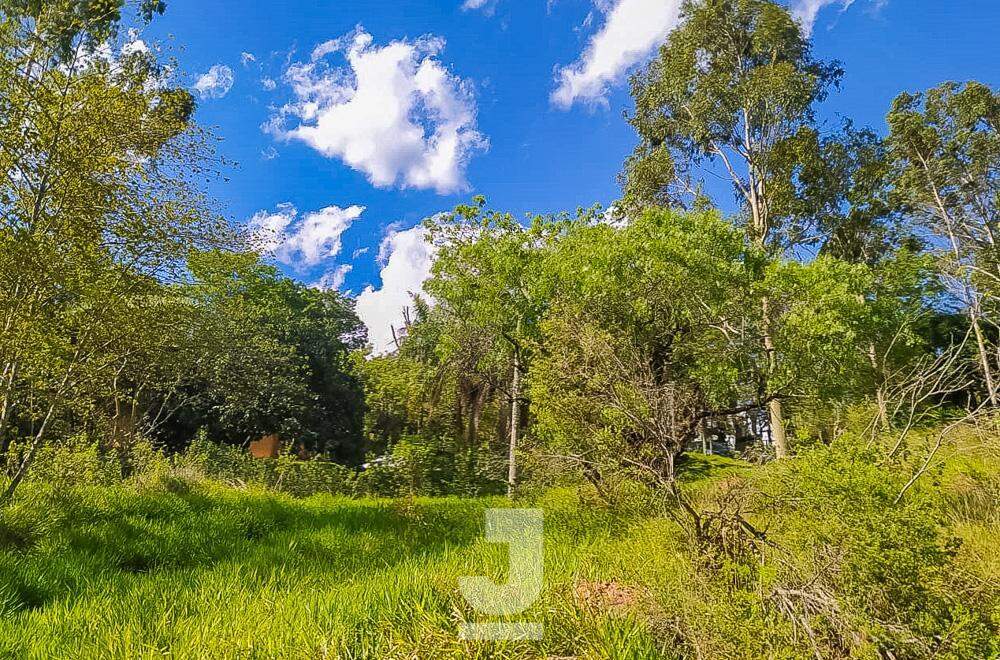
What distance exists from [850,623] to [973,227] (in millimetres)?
25278

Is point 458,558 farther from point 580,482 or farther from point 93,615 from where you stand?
point 580,482

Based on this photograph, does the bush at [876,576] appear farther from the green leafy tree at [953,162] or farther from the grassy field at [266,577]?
the green leafy tree at [953,162]

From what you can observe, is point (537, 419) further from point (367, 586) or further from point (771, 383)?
point (367, 586)

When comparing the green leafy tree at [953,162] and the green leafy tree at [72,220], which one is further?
the green leafy tree at [953,162]

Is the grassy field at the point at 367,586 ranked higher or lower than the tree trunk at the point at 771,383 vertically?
lower

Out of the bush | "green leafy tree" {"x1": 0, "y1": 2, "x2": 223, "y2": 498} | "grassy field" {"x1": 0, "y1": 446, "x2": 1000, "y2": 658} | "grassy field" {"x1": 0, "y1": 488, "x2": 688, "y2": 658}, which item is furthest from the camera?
"green leafy tree" {"x1": 0, "y1": 2, "x2": 223, "y2": 498}

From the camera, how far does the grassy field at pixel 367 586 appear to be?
2.29 m

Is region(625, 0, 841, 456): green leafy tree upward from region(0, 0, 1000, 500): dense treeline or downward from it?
upward

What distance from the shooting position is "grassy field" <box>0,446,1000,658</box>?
7.53 ft

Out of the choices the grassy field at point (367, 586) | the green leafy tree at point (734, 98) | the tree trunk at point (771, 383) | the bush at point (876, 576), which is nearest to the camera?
the bush at point (876, 576)

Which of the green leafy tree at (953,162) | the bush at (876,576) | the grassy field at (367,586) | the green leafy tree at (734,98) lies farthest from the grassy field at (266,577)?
the green leafy tree at (953,162)

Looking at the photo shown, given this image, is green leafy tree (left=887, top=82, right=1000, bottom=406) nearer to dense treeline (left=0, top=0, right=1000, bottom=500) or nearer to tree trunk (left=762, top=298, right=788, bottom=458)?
dense treeline (left=0, top=0, right=1000, bottom=500)

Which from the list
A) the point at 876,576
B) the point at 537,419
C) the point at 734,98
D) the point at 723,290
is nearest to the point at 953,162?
the point at 734,98

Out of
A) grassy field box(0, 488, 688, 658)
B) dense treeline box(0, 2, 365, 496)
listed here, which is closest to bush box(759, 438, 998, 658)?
grassy field box(0, 488, 688, 658)
